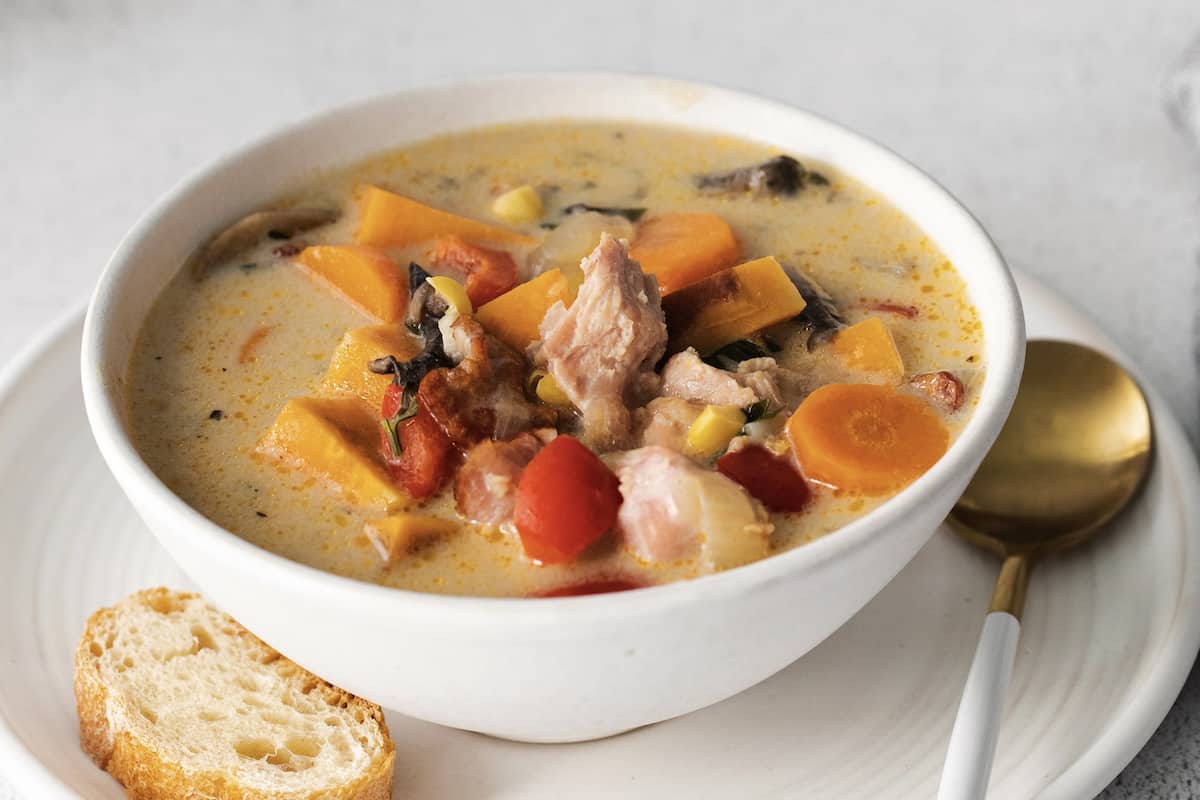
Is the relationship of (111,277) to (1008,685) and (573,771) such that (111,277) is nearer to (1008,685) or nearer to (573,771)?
(573,771)

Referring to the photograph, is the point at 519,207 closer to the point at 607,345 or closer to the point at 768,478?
the point at 607,345

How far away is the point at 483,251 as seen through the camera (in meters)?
3.12

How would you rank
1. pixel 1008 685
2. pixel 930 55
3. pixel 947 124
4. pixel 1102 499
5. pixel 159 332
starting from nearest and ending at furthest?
pixel 1008 685
pixel 159 332
pixel 1102 499
pixel 947 124
pixel 930 55

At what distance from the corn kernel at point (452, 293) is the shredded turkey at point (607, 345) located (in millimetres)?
193

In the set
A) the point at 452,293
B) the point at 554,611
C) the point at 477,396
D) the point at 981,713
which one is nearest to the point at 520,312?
the point at 452,293

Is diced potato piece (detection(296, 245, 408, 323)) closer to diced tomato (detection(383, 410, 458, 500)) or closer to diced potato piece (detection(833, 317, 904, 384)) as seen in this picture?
diced tomato (detection(383, 410, 458, 500))

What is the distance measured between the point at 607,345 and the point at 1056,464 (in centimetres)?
126

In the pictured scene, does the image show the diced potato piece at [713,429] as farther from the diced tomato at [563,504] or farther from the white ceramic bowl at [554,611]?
the white ceramic bowl at [554,611]

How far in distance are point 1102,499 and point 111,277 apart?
7.31 feet

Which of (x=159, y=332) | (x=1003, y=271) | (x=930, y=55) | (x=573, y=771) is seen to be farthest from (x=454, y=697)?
(x=930, y=55)

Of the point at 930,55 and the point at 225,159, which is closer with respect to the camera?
the point at 225,159

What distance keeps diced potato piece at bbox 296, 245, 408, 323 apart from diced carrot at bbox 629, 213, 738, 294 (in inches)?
20.5

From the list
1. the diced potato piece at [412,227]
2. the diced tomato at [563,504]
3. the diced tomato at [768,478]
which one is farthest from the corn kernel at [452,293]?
the diced tomato at [768,478]

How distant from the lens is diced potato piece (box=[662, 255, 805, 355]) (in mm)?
2832
